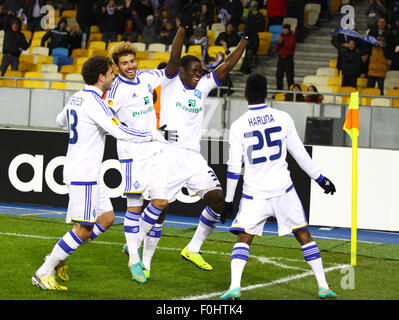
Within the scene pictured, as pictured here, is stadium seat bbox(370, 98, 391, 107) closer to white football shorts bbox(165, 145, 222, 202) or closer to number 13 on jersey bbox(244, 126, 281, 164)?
white football shorts bbox(165, 145, 222, 202)

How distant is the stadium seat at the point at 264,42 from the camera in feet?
67.4

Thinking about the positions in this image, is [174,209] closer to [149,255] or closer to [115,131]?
[149,255]

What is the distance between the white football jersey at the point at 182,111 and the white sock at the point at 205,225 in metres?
0.77

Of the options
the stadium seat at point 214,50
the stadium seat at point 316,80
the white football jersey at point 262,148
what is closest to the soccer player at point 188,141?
the white football jersey at point 262,148

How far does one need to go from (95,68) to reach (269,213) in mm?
2187

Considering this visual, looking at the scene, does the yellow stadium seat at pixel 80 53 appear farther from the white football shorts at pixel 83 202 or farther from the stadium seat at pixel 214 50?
the white football shorts at pixel 83 202

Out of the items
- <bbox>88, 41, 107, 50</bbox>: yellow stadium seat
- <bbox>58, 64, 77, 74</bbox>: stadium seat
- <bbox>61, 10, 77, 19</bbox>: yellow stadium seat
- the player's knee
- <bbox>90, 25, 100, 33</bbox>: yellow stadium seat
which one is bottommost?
the player's knee

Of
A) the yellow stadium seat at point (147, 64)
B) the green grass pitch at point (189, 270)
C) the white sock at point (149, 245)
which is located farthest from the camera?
the yellow stadium seat at point (147, 64)

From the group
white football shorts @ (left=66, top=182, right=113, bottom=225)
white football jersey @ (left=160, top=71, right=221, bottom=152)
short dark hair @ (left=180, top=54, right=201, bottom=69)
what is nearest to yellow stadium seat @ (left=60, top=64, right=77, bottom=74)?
short dark hair @ (left=180, top=54, right=201, bottom=69)

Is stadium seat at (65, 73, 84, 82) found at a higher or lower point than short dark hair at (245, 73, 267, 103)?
higher

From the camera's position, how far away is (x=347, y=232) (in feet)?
40.3

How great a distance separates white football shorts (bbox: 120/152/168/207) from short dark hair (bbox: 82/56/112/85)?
4.15 ft

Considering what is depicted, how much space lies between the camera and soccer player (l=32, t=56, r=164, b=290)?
23.1 feet

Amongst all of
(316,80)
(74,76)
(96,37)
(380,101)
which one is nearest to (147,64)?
(74,76)
